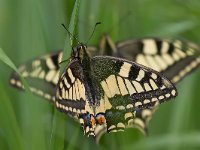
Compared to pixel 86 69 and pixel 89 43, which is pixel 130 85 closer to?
pixel 86 69

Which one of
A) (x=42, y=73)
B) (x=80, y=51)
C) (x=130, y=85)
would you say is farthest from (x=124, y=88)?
(x=42, y=73)

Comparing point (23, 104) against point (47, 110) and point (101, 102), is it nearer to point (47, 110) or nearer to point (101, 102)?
point (47, 110)

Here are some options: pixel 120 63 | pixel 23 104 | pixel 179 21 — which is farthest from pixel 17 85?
pixel 179 21

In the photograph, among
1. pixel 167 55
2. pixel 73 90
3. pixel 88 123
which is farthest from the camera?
Result: pixel 167 55

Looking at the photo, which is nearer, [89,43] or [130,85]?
[130,85]

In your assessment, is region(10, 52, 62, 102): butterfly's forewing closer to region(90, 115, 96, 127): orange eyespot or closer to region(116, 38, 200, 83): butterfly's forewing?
region(90, 115, 96, 127): orange eyespot

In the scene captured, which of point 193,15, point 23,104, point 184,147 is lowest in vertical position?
point 184,147

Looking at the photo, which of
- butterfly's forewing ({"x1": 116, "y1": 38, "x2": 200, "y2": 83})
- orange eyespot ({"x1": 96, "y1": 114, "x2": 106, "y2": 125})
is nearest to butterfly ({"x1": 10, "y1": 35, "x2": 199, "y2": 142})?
orange eyespot ({"x1": 96, "y1": 114, "x2": 106, "y2": 125})
